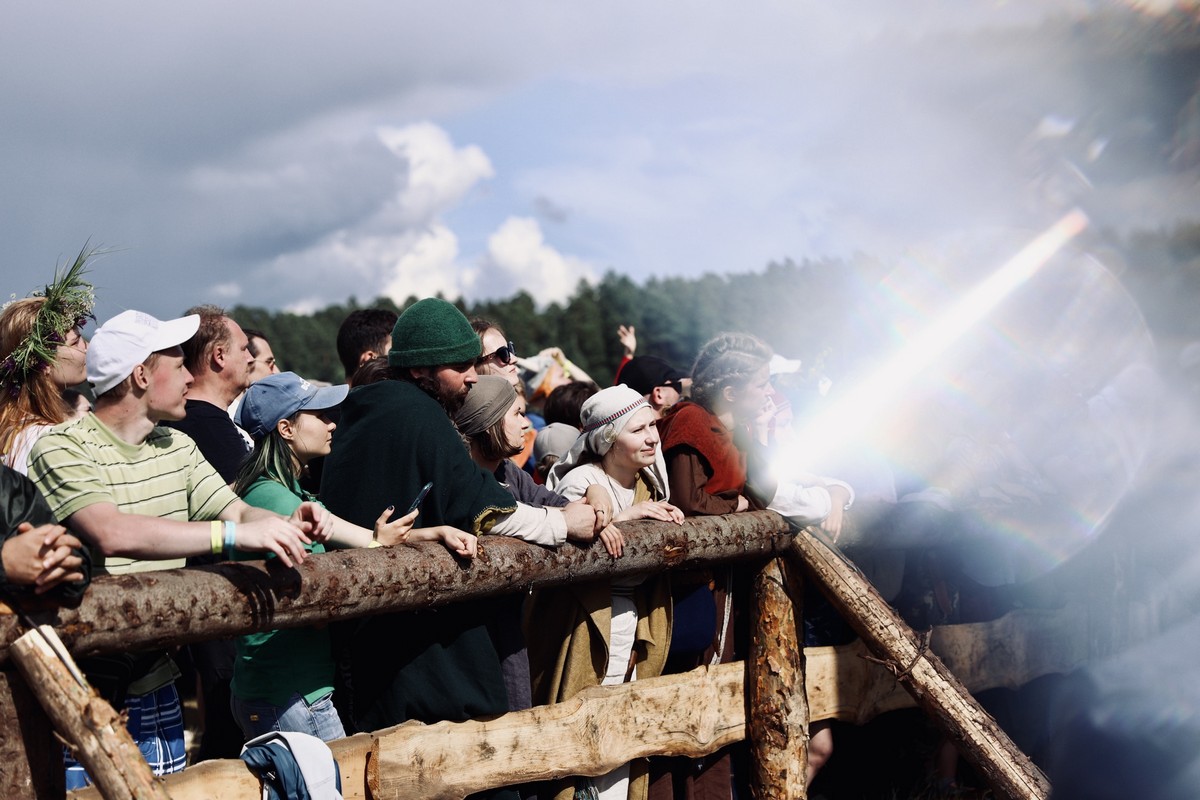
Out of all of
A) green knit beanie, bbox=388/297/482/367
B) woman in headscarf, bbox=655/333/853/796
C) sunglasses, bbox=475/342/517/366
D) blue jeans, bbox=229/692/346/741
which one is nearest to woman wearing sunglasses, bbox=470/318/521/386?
sunglasses, bbox=475/342/517/366

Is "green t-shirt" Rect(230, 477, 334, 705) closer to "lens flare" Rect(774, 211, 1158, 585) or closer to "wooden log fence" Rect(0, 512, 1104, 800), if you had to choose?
"wooden log fence" Rect(0, 512, 1104, 800)

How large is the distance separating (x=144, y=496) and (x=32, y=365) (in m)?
0.94

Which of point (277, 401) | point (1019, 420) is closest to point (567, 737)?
point (277, 401)

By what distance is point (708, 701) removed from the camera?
143 inches

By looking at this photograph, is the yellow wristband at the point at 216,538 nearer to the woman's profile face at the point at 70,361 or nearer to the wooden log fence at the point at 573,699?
the wooden log fence at the point at 573,699

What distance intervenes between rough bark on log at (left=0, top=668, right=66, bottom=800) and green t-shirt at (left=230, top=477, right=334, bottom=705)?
2.34 feet

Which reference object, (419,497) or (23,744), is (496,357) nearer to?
(419,497)

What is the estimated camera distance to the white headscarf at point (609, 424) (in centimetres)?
368

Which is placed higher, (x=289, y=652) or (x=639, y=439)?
(x=639, y=439)

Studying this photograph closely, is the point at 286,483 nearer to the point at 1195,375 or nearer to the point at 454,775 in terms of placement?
the point at 454,775

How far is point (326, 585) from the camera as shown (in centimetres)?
241

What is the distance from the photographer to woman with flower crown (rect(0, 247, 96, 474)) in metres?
2.96

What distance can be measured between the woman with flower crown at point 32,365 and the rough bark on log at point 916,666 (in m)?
2.56

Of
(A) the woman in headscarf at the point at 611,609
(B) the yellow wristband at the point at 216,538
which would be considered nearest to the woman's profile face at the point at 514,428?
(A) the woman in headscarf at the point at 611,609
